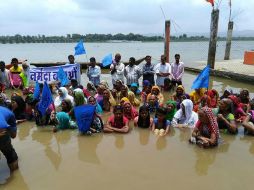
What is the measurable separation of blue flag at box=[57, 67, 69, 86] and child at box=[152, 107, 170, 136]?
483cm

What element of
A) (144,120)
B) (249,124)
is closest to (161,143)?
(144,120)

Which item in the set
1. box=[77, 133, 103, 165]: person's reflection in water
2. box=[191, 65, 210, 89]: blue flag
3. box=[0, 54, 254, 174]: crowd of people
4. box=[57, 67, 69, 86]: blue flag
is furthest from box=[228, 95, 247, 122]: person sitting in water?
box=[57, 67, 69, 86]: blue flag

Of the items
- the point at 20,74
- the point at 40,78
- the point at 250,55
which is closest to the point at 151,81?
the point at 40,78

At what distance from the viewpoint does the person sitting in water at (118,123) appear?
23.6 ft

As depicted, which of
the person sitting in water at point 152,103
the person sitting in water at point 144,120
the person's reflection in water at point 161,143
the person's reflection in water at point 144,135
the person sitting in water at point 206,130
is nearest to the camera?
the person sitting in water at point 206,130

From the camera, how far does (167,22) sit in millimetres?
16281

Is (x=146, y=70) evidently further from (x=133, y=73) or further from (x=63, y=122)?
(x=63, y=122)

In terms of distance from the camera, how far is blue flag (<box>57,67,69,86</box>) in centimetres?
1127

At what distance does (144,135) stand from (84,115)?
141 centimetres

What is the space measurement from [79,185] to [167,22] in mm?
12769

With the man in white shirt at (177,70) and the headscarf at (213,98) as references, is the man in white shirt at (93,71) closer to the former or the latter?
the man in white shirt at (177,70)

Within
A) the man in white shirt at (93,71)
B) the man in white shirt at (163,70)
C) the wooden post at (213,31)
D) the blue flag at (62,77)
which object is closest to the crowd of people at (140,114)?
the blue flag at (62,77)

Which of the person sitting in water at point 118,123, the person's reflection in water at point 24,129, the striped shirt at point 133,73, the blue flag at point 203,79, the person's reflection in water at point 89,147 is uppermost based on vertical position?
the blue flag at point 203,79

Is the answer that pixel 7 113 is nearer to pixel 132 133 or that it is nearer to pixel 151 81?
pixel 132 133
